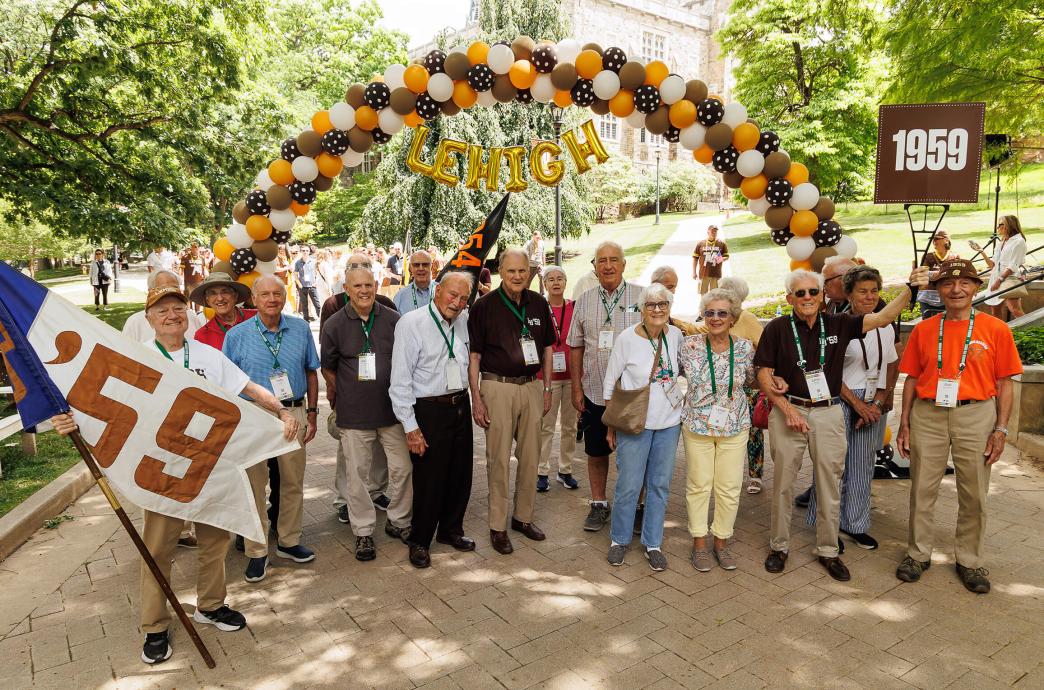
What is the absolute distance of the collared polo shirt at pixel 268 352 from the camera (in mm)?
4691

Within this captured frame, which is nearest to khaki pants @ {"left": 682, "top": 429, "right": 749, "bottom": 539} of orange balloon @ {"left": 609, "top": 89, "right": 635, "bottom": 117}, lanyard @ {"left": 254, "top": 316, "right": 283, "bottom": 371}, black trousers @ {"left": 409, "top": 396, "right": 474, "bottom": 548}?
black trousers @ {"left": 409, "top": 396, "right": 474, "bottom": 548}

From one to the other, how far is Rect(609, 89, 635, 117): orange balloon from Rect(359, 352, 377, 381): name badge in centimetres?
383

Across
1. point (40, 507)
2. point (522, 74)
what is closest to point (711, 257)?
point (522, 74)

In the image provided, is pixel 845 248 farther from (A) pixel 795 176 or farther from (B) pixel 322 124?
(B) pixel 322 124

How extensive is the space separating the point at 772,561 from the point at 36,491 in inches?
238

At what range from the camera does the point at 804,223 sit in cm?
655

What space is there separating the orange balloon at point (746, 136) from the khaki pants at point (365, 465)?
13.9 feet

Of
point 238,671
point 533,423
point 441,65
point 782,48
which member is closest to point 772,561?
point 533,423

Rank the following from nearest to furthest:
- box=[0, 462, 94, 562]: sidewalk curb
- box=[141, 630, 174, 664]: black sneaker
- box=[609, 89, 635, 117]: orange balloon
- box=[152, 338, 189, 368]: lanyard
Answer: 1. box=[141, 630, 174, 664]: black sneaker
2. box=[152, 338, 189, 368]: lanyard
3. box=[0, 462, 94, 562]: sidewalk curb
4. box=[609, 89, 635, 117]: orange balloon

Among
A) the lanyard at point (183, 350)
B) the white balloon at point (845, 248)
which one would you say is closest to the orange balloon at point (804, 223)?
the white balloon at point (845, 248)

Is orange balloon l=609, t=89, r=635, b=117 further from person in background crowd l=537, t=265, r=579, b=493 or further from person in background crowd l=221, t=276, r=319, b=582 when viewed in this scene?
person in background crowd l=221, t=276, r=319, b=582

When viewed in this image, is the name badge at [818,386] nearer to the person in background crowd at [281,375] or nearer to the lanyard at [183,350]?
the person in background crowd at [281,375]

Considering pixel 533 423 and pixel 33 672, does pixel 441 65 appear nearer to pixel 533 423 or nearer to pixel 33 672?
pixel 533 423

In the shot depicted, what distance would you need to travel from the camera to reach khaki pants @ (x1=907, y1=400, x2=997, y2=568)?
4.37 m
